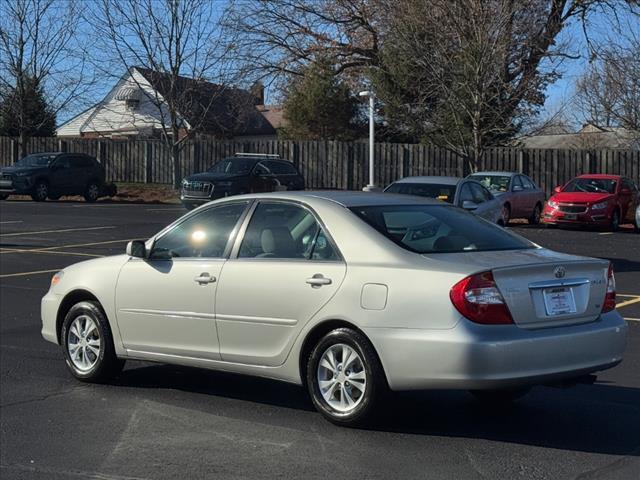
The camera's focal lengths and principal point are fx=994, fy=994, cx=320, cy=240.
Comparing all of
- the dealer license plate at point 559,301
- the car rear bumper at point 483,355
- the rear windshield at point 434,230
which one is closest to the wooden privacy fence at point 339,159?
the rear windshield at point 434,230

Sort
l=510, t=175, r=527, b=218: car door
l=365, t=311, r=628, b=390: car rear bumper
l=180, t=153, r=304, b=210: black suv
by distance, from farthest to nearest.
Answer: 1. l=510, t=175, r=527, b=218: car door
2. l=180, t=153, r=304, b=210: black suv
3. l=365, t=311, r=628, b=390: car rear bumper

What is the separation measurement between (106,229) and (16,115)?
20.8 meters

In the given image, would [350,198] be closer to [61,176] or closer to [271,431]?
[271,431]

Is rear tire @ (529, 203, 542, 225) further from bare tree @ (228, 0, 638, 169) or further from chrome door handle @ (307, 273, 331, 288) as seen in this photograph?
chrome door handle @ (307, 273, 331, 288)

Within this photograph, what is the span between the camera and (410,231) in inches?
271

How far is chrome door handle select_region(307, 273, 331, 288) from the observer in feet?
21.4

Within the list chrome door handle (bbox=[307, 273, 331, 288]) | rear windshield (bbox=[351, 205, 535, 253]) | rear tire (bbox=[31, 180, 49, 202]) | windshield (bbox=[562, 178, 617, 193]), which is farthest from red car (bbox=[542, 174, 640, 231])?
chrome door handle (bbox=[307, 273, 331, 288])

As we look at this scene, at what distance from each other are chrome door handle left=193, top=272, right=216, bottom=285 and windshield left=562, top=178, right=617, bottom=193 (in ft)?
65.1

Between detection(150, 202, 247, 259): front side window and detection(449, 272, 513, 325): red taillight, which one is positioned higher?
detection(150, 202, 247, 259): front side window

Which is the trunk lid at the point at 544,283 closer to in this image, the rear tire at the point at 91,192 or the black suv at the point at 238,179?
the black suv at the point at 238,179

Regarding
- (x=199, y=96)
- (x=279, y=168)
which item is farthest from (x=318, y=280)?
(x=199, y=96)

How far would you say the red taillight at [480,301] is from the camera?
5984mm

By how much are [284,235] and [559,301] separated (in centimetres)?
199

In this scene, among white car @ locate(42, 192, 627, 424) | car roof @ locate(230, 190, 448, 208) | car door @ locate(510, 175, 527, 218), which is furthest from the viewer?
car door @ locate(510, 175, 527, 218)
